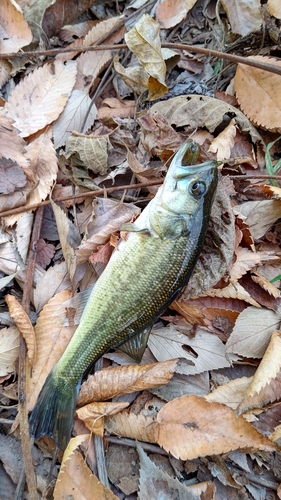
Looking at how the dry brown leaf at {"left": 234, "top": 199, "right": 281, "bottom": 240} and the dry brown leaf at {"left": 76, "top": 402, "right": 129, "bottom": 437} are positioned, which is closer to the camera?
the dry brown leaf at {"left": 76, "top": 402, "right": 129, "bottom": 437}

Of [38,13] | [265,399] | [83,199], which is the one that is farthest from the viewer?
[38,13]

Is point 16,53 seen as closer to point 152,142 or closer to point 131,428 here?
point 152,142

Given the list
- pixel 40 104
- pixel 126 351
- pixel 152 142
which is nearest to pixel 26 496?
pixel 126 351

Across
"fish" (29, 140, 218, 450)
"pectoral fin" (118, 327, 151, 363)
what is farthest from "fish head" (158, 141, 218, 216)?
"pectoral fin" (118, 327, 151, 363)

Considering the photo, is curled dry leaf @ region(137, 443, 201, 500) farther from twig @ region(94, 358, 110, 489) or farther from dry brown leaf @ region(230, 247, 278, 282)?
dry brown leaf @ region(230, 247, 278, 282)

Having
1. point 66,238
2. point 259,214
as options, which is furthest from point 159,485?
point 259,214

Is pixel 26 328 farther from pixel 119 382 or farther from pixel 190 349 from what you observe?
pixel 190 349

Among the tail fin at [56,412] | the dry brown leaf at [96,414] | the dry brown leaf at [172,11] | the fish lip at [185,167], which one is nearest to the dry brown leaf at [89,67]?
the dry brown leaf at [172,11]
